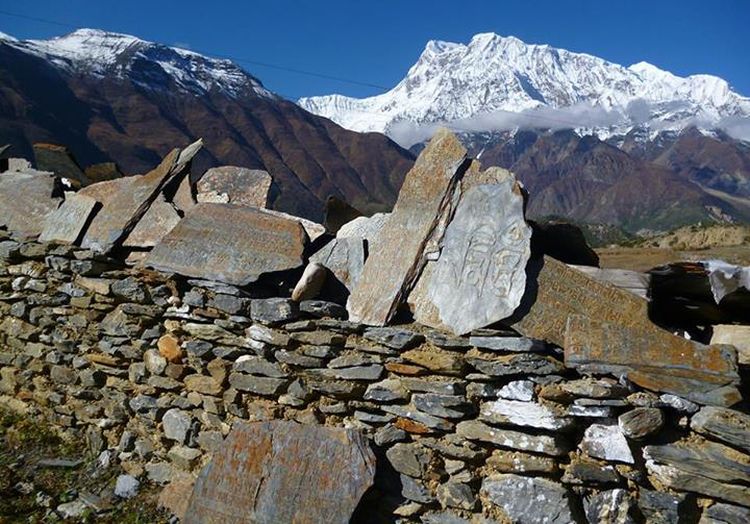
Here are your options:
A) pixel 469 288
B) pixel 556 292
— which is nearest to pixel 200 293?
pixel 469 288

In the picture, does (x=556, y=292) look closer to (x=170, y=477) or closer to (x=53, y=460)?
(x=170, y=477)

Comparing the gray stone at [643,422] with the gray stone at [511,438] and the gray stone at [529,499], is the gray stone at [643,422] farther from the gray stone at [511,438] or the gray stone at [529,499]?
the gray stone at [529,499]

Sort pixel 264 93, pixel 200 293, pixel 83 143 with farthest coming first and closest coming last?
1. pixel 264 93
2. pixel 83 143
3. pixel 200 293

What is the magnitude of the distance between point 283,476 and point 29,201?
420cm

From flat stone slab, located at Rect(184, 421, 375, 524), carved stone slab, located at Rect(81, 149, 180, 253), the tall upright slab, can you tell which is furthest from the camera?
carved stone slab, located at Rect(81, 149, 180, 253)

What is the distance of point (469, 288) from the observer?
381cm

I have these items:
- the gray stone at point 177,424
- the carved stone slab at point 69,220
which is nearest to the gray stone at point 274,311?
the gray stone at point 177,424

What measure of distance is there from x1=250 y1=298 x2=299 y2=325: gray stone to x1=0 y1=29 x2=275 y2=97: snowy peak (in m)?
118

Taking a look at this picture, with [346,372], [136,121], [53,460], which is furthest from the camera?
[136,121]

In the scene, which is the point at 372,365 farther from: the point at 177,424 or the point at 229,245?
the point at 177,424

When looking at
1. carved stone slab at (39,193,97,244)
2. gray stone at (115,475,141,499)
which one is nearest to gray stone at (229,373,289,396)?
gray stone at (115,475,141,499)

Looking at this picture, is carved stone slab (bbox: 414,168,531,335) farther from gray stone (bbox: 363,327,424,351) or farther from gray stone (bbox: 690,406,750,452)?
gray stone (bbox: 690,406,750,452)

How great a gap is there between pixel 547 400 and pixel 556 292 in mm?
678

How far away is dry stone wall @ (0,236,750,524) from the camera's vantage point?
312 cm
